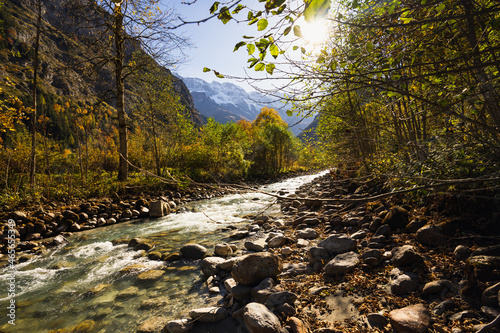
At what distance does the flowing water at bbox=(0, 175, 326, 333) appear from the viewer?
2859mm

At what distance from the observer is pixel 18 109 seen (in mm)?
7039

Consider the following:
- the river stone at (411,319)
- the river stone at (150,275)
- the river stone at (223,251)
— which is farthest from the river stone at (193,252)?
the river stone at (411,319)

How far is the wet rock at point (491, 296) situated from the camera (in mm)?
1786

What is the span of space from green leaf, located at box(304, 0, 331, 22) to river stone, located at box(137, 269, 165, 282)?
4.24m

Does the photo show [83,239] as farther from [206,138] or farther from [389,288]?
[206,138]

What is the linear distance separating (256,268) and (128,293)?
206 cm

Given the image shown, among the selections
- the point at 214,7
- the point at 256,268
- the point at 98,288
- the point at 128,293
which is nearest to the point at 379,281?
the point at 256,268

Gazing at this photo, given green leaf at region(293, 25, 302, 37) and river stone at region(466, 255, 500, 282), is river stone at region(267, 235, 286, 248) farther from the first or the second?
Result: green leaf at region(293, 25, 302, 37)

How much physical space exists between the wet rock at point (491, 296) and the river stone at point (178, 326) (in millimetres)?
2775

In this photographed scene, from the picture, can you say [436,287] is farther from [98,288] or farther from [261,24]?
[98,288]

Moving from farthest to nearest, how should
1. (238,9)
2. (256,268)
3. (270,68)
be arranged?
1. (256,268)
2. (270,68)
3. (238,9)

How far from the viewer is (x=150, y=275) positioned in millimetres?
3887

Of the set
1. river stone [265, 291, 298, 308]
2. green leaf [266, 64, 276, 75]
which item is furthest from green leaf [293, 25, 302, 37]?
river stone [265, 291, 298, 308]

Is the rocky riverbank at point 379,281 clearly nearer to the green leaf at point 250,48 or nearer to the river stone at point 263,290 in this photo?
the river stone at point 263,290
